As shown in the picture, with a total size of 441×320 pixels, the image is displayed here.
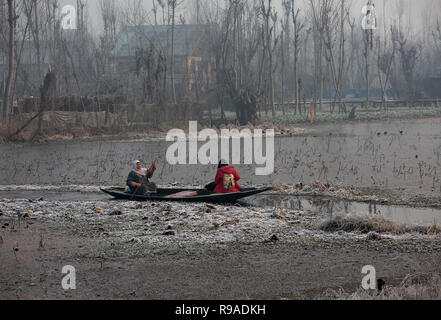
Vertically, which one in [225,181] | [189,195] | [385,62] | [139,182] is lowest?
[189,195]

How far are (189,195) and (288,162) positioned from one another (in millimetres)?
7957

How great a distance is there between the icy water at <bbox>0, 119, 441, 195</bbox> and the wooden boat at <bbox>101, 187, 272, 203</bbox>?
105 inches

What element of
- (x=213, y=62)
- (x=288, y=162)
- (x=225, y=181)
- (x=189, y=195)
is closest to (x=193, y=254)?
(x=225, y=181)

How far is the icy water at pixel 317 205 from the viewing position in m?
12.5

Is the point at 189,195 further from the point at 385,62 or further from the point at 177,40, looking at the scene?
the point at 385,62

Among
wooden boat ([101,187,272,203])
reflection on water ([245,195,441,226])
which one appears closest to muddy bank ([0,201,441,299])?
wooden boat ([101,187,272,203])

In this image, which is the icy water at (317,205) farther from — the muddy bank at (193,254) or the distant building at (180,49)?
the distant building at (180,49)

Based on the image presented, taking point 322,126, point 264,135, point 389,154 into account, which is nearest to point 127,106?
point 264,135

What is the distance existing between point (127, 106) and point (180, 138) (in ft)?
19.9

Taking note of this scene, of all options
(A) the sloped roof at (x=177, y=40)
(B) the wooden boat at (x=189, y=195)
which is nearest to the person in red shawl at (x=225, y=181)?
(B) the wooden boat at (x=189, y=195)

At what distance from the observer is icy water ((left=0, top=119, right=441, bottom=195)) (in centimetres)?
1786

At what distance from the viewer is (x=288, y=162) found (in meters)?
21.6

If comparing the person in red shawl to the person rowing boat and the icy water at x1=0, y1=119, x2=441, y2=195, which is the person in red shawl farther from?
the icy water at x1=0, y1=119, x2=441, y2=195

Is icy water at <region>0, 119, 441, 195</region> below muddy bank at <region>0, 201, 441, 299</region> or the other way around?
the other way around
